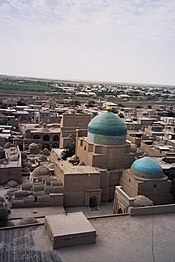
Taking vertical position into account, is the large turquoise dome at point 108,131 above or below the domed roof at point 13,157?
above

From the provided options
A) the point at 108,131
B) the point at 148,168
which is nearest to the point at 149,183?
the point at 148,168

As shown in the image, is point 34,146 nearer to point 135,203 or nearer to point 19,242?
point 135,203

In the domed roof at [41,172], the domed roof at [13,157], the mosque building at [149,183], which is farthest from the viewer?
the domed roof at [13,157]

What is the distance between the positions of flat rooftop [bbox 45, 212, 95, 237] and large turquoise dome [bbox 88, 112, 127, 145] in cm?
846

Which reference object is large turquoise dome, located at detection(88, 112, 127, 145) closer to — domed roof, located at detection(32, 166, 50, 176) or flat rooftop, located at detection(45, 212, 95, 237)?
domed roof, located at detection(32, 166, 50, 176)

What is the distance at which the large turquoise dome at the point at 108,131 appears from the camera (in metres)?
21.5

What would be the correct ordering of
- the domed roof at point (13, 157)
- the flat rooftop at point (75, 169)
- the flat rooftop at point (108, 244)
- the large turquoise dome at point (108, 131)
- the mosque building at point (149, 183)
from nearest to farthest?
the flat rooftop at point (108, 244) < the mosque building at point (149, 183) < the flat rooftop at point (75, 169) < the large turquoise dome at point (108, 131) < the domed roof at point (13, 157)

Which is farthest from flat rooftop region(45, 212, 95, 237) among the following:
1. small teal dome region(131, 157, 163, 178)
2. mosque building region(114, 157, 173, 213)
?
small teal dome region(131, 157, 163, 178)

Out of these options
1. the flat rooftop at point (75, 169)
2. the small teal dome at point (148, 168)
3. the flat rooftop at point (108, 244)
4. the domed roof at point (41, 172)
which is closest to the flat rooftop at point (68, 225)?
the flat rooftop at point (108, 244)

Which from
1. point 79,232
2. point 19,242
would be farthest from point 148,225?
point 19,242

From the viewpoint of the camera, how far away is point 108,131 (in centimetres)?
2150

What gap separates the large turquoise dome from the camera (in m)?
21.5

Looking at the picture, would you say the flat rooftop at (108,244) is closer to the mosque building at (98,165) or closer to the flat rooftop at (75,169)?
the mosque building at (98,165)

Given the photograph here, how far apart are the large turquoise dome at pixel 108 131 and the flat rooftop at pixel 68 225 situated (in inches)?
333
